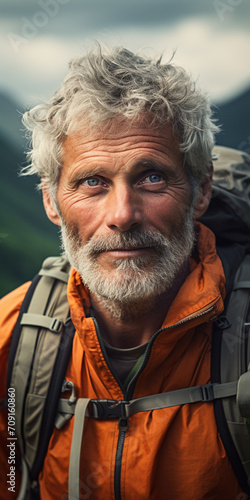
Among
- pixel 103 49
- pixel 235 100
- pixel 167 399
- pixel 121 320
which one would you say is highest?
pixel 235 100

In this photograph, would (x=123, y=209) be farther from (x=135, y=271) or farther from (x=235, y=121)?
(x=235, y=121)

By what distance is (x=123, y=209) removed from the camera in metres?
1.52

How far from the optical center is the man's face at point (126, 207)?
1.59m

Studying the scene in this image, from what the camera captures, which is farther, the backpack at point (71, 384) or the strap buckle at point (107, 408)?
the strap buckle at point (107, 408)

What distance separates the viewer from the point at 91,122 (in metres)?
1.64

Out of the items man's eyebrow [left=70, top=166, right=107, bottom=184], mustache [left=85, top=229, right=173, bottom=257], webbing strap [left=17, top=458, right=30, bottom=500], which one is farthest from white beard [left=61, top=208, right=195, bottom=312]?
webbing strap [left=17, top=458, right=30, bottom=500]

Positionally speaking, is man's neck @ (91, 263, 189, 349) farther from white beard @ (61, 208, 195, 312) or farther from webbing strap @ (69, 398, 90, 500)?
webbing strap @ (69, 398, 90, 500)

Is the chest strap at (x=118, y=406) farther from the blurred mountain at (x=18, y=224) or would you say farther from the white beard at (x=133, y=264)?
the blurred mountain at (x=18, y=224)

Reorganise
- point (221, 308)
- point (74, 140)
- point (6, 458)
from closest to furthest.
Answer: point (221, 308)
point (74, 140)
point (6, 458)

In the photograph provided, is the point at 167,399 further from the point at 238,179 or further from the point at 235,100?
the point at 235,100

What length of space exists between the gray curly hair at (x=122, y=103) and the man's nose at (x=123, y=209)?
0.32 metres

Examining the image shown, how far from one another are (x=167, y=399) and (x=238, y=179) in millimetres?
1128

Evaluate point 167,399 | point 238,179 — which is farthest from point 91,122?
point 167,399

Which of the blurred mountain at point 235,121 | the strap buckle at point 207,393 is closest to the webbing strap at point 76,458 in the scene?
the strap buckle at point 207,393
